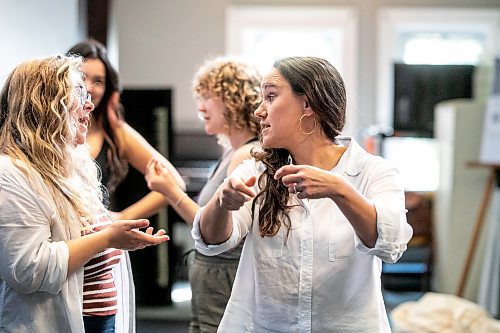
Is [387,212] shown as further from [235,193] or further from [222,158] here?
[222,158]

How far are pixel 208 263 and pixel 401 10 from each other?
18.0 feet

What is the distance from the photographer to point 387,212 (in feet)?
5.58

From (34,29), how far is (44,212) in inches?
69.1

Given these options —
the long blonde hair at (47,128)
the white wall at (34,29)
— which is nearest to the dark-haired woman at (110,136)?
the white wall at (34,29)

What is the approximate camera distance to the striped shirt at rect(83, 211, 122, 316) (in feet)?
6.40

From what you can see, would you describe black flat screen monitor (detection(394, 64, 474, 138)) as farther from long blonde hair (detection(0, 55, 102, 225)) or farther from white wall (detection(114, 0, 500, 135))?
long blonde hair (detection(0, 55, 102, 225))

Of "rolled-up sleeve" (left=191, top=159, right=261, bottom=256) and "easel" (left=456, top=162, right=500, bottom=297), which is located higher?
"rolled-up sleeve" (left=191, top=159, right=261, bottom=256)

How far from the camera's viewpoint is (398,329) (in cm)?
459

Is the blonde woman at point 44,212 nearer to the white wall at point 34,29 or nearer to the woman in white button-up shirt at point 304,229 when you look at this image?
the woman in white button-up shirt at point 304,229

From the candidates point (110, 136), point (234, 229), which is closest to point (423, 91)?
point (110, 136)

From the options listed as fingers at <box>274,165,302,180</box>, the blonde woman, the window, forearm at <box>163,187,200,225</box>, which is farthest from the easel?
fingers at <box>274,165,302,180</box>

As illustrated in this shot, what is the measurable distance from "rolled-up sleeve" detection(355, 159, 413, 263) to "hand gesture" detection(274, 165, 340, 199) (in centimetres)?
12

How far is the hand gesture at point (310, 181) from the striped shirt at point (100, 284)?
22.1 inches

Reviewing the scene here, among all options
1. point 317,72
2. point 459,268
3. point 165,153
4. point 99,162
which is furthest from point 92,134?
point 459,268
